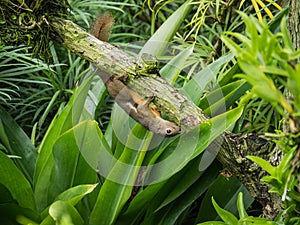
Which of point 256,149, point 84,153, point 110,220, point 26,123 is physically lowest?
point 26,123

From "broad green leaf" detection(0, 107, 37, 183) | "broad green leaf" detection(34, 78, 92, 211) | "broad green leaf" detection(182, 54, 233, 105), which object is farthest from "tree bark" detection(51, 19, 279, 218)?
"broad green leaf" detection(0, 107, 37, 183)

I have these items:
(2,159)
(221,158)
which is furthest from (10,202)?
(221,158)

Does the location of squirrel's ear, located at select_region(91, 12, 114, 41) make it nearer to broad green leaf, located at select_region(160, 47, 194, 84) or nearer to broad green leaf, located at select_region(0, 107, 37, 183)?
broad green leaf, located at select_region(160, 47, 194, 84)

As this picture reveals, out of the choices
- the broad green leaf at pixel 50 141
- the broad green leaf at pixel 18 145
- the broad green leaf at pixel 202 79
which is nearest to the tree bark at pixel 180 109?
the broad green leaf at pixel 50 141

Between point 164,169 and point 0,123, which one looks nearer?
point 164,169

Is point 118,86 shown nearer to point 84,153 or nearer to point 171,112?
point 171,112

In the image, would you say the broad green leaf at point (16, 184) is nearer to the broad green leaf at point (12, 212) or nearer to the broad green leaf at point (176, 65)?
the broad green leaf at point (12, 212)
